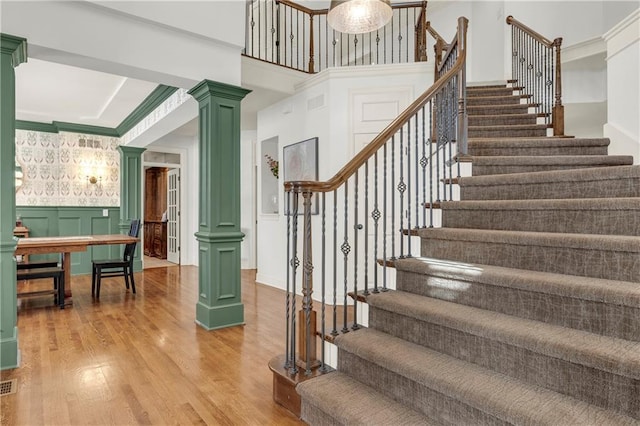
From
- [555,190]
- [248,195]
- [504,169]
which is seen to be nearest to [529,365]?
[555,190]

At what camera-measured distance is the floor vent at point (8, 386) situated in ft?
7.55

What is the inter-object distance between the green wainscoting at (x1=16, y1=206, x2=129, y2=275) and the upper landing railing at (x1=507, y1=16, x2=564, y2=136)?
725 cm

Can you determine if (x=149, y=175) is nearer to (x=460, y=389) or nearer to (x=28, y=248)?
(x=28, y=248)

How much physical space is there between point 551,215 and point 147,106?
5.46m

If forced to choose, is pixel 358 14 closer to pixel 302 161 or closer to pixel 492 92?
pixel 302 161

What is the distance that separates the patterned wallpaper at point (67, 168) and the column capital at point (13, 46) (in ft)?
15.2

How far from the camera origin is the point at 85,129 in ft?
22.7

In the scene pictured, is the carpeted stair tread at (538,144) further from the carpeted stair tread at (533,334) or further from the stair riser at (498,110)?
the carpeted stair tread at (533,334)

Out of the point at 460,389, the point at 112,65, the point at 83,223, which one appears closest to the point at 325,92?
the point at 112,65

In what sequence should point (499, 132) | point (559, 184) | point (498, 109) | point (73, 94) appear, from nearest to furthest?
point (559, 184) → point (499, 132) → point (498, 109) → point (73, 94)

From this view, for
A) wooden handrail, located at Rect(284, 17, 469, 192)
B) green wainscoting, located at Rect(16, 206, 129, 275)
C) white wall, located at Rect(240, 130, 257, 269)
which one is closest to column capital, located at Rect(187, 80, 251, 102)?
wooden handrail, located at Rect(284, 17, 469, 192)

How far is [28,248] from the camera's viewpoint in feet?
13.0

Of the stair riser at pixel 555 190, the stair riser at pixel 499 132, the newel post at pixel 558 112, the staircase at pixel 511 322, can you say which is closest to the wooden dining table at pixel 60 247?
the staircase at pixel 511 322

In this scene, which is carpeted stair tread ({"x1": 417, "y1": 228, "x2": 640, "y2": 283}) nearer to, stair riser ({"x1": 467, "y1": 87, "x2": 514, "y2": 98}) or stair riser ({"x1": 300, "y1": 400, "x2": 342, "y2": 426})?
stair riser ({"x1": 300, "y1": 400, "x2": 342, "y2": 426})
